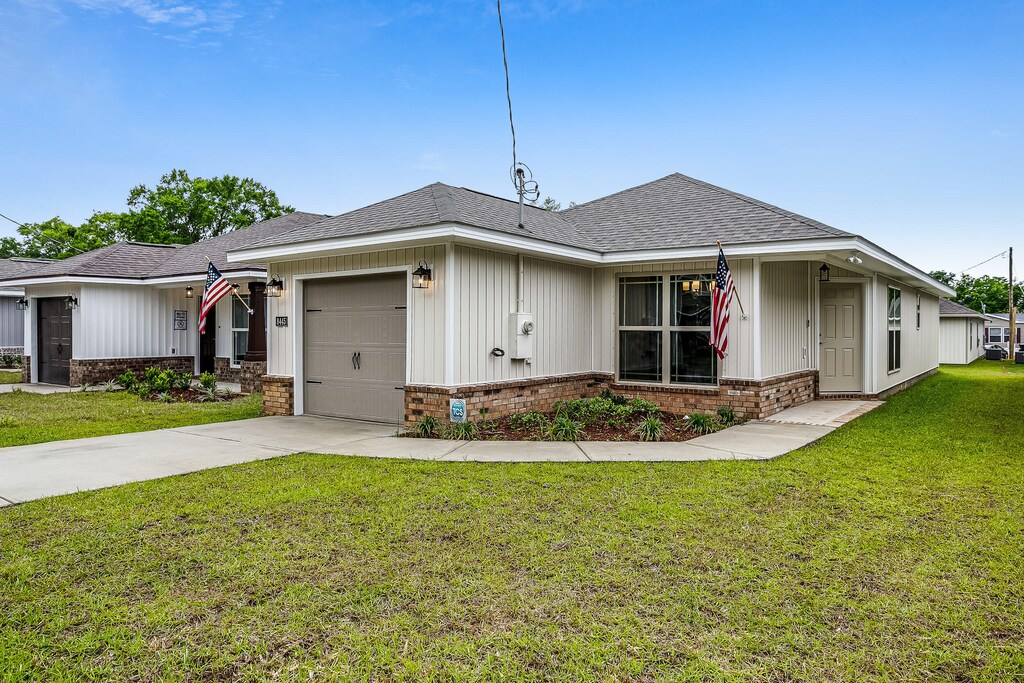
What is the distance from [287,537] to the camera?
3.76m

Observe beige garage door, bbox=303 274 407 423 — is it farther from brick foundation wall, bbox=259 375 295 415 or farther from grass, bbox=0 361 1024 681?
grass, bbox=0 361 1024 681

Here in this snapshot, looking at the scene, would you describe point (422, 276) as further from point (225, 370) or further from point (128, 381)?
point (225, 370)

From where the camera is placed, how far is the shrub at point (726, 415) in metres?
8.34

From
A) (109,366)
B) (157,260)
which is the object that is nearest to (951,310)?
(157,260)

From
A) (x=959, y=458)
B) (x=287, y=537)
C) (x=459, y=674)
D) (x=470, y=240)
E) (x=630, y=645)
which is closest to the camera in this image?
(x=459, y=674)

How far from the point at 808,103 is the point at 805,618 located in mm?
15006

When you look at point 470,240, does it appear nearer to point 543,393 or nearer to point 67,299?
point 543,393

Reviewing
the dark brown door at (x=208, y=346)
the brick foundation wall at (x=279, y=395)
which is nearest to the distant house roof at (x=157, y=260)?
the dark brown door at (x=208, y=346)

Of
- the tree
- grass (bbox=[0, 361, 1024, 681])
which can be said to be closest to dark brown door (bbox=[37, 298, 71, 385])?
grass (bbox=[0, 361, 1024, 681])

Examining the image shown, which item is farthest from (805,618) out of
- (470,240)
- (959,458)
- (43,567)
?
(470,240)

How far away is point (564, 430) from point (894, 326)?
961 centimetres

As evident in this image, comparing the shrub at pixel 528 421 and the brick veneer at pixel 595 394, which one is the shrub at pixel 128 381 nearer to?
the brick veneer at pixel 595 394

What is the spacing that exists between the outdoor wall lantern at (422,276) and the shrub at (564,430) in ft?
7.85

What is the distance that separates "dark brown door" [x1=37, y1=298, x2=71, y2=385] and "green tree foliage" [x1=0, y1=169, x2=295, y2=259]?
23.2 meters
